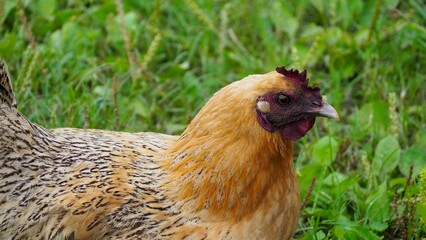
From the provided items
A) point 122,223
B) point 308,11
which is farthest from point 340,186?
point 308,11

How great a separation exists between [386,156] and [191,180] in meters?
1.70

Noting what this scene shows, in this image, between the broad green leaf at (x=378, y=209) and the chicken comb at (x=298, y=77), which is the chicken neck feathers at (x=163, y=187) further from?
the broad green leaf at (x=378, y=209)

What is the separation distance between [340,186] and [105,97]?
5.46 feet

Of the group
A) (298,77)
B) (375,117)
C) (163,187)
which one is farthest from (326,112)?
(375,117)

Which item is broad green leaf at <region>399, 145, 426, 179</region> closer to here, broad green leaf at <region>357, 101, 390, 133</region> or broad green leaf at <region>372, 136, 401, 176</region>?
broad green leaf at <region>372, 136, 401, 176</region>

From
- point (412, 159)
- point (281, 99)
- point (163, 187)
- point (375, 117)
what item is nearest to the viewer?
point (281, 99)

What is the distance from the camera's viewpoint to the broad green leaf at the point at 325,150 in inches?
205

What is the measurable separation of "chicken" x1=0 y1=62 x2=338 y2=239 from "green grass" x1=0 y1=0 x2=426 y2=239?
0.75m

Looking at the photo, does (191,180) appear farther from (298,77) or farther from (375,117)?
(375,117)

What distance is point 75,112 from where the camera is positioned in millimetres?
5277

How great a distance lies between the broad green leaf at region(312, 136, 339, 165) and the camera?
17.1ft

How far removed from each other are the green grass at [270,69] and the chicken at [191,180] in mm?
747

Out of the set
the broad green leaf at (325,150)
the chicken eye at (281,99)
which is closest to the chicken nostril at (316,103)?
the chicken eye at (281,99)

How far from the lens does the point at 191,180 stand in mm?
4012
